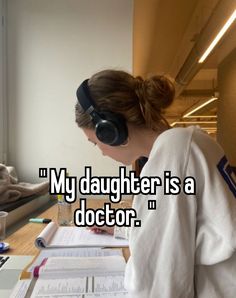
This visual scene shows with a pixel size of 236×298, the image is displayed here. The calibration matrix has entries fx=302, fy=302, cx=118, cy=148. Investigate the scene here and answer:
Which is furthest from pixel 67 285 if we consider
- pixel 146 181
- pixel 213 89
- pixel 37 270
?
pixel 213 89

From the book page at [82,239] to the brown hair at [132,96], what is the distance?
47 cm

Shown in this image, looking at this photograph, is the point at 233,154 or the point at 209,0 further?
the point at 233,154

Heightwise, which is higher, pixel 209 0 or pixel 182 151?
pixel 209 0

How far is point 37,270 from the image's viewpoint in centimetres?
79

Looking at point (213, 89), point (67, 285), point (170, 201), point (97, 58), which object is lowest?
point (67, 285)

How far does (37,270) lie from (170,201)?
435 millimetres

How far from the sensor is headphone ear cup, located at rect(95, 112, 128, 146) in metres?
0.80

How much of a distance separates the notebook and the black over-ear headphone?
438mm

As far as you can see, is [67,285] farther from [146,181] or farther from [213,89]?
[213,89]

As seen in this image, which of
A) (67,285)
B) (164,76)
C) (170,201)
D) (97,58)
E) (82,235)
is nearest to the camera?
(170,201)

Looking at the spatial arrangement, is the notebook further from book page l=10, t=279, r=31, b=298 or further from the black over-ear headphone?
the black over-ear headphone

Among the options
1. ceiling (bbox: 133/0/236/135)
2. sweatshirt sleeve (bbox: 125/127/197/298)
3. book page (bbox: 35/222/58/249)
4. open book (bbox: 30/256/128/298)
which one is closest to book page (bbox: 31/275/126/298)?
open book (bbox: 30/256/128/298)

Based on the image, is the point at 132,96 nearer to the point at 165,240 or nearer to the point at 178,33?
the point at 165,240

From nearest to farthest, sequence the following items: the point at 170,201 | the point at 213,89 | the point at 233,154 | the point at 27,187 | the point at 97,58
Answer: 1. the point at 170,201
2. the point at 27,187
3. the point at 97,58
4. the point at 233,154
5. the point at 213,89
